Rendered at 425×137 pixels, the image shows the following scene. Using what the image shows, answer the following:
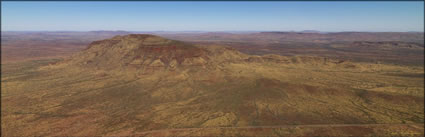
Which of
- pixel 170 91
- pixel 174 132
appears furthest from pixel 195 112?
pixel 170 91

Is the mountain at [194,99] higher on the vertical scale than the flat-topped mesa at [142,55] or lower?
lower

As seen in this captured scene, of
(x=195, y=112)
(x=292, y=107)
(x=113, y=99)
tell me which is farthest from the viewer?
(x=113, y=99)

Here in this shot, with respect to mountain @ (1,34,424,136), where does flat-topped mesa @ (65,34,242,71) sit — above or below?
above

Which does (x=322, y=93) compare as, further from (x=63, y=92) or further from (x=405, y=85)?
(x=63, y=92)

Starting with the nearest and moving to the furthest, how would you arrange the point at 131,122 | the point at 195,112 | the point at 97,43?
the point at 131,122, the point at 195,112, the point at 97,43

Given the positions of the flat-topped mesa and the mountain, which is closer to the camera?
the mountain
